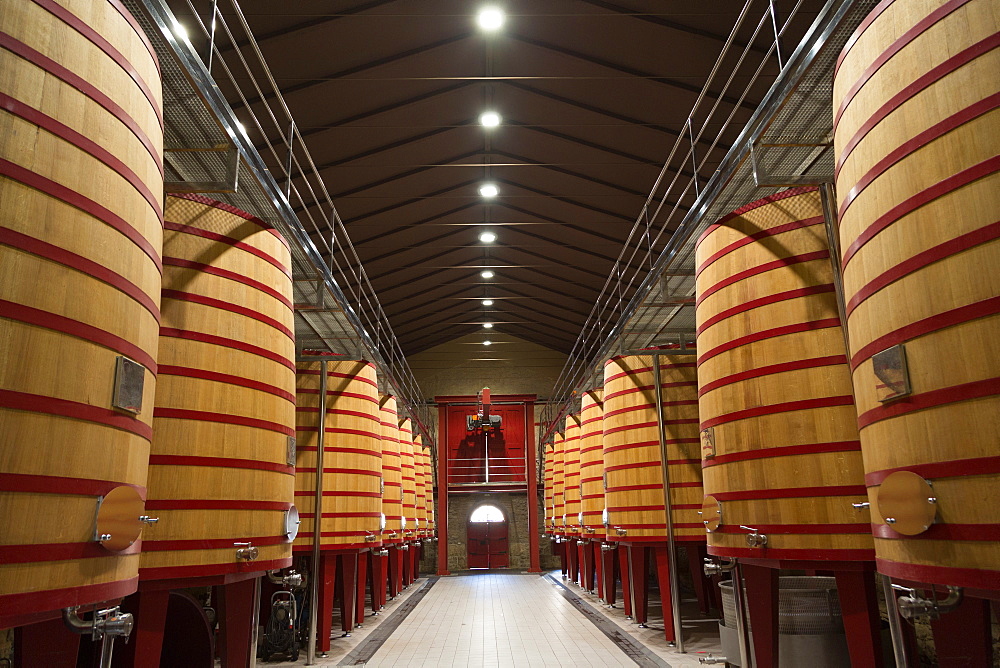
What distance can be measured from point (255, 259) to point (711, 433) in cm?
312

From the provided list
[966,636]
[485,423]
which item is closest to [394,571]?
[485,423]

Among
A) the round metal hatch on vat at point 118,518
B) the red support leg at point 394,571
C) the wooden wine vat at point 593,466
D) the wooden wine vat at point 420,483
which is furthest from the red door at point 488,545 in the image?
the round metal hatch on vat at point 118,518

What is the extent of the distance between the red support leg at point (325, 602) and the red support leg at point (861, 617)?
5.20 m

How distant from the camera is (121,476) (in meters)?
2.38

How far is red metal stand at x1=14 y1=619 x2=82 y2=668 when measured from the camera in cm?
258

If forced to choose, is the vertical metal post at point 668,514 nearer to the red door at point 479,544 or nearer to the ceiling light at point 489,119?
the ceiling light at point 489,119

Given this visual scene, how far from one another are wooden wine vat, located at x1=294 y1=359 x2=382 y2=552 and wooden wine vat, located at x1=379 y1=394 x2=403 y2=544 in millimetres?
2274

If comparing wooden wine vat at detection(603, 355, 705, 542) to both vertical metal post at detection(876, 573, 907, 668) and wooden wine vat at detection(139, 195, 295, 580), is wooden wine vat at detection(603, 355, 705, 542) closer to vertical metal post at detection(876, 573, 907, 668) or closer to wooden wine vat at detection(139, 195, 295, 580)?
vertical metal post at detection(876, 573, 907, 668)

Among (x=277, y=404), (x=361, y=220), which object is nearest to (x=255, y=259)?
(x=277, y=404)

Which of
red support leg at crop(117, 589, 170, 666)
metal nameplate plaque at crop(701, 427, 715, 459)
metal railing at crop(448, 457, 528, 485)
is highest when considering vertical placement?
metal railing at crop(448, 457, 528, 485)

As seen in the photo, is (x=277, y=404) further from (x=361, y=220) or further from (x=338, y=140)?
(x=361, y=220)

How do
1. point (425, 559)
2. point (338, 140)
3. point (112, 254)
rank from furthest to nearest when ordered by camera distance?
point (425, 559) < point (338, 140) < point (112, 254)

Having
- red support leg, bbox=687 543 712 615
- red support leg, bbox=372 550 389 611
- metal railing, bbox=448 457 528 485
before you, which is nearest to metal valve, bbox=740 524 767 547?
red support leg, bbox=687 543 712 615

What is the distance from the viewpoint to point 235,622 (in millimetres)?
4445
